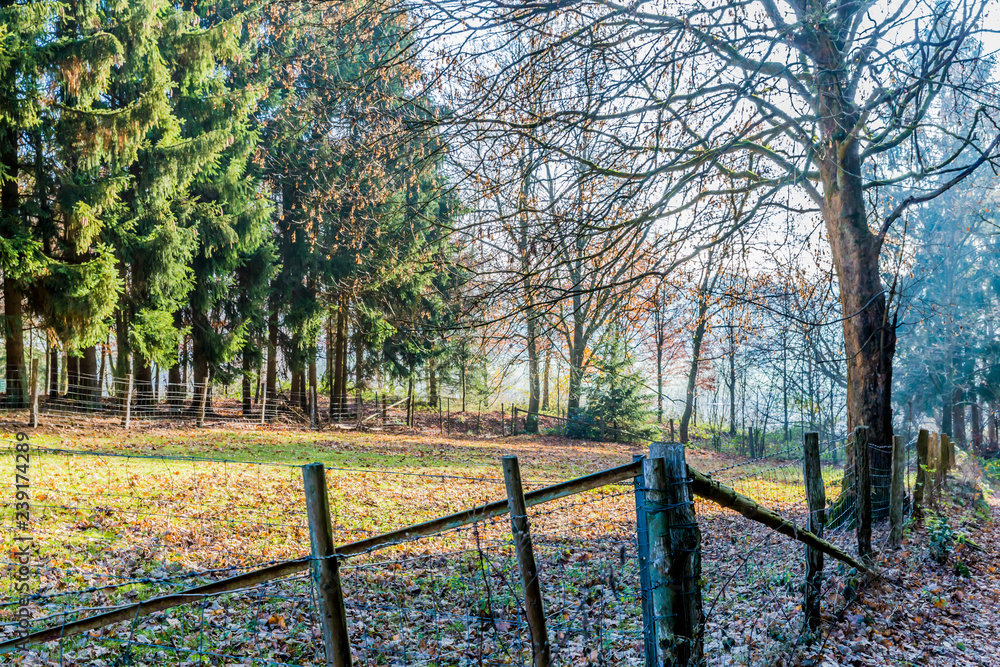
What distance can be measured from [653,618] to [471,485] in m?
9.76

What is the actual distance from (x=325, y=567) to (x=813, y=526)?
3.85m

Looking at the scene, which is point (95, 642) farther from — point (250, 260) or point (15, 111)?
point (250, 260)

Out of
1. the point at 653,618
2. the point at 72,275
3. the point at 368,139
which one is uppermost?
the point at 368,139

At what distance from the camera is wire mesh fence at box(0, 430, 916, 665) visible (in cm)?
464

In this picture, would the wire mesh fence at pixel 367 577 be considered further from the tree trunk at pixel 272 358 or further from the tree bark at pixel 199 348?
the tree trunk at pixel 272 358

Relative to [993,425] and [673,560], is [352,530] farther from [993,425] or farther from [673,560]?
[993,425]

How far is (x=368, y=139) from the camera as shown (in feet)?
30.0

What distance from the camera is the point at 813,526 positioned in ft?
16.3

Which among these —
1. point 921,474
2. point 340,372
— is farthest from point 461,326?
point 340,372

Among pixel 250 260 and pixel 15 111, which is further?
pixel 250 260

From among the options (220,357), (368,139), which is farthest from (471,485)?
(220,357)

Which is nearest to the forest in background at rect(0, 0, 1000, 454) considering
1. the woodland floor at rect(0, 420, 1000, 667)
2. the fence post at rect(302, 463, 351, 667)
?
the woodland floor at rect(0, 420, 1000, 667)

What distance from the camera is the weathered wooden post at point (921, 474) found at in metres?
9.10

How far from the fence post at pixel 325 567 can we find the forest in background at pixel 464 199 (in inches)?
196
